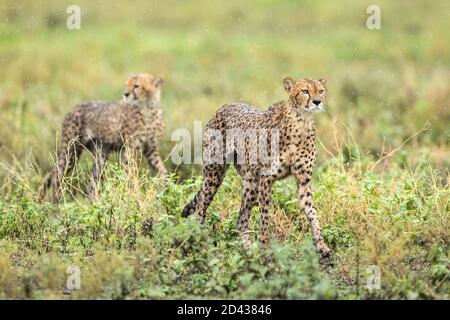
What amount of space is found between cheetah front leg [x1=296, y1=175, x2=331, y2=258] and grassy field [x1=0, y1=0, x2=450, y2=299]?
0.38 feet

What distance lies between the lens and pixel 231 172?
24.5 feet

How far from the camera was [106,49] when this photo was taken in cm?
1455

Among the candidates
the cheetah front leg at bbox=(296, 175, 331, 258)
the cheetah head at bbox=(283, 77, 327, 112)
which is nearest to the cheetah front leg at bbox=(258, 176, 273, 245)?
the cheetah front leg at bbox=(296, 175, 331, 258)

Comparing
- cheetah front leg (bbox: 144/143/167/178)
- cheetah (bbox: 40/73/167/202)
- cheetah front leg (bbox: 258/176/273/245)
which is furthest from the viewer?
cheetah (bbox: 40/73/167/202)

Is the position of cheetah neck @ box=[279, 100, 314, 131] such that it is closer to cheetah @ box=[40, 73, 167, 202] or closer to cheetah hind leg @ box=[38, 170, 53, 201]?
cheetah hind leg @ box=[38, 170, 53, 201]

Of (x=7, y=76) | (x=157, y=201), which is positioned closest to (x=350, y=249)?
(x=157, y=201)

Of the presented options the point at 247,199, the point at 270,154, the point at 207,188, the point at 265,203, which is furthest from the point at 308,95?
the point at 207,188

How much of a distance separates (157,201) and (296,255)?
1.12 m

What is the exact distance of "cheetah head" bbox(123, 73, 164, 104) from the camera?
350 inches

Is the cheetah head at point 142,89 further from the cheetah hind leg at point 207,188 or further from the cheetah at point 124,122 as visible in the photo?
the cheetah hind leg at point 207,188

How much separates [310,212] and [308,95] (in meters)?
0.73

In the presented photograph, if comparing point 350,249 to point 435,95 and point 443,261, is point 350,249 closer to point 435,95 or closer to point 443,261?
point 443,261

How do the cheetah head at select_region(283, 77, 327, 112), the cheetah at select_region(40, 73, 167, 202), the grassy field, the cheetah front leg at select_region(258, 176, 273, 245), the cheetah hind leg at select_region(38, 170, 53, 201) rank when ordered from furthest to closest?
the cheetah at select_region(40, 73, 167, 202), the cheetah hind leg at select_region(38, 170, 53, 201), the cheetah front leg at select_region(258, 176, 273, 245), the cheetah head at select_region(283, 77, 327, 112), the grassy field

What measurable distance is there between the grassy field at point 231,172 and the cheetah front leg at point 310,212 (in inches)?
4.6
